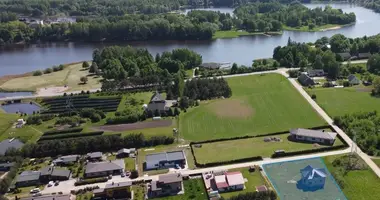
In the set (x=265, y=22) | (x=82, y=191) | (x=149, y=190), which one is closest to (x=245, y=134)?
(x=149, y=190)

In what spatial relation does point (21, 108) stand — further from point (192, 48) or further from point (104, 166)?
point (192, 48)

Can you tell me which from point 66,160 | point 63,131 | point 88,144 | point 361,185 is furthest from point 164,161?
point 361,185

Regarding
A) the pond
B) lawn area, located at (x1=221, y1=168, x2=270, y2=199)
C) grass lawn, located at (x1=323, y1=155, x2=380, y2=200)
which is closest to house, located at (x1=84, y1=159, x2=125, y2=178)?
lawn area, located at (x1=221, y1=168, x2=270, y2=199)

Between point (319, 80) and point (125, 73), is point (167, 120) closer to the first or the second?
point (125, 73)

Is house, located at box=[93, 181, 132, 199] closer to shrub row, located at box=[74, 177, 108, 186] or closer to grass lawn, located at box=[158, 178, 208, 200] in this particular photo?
shrub row, located at box=[74, 177, 108, 186]

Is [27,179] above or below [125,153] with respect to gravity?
below
